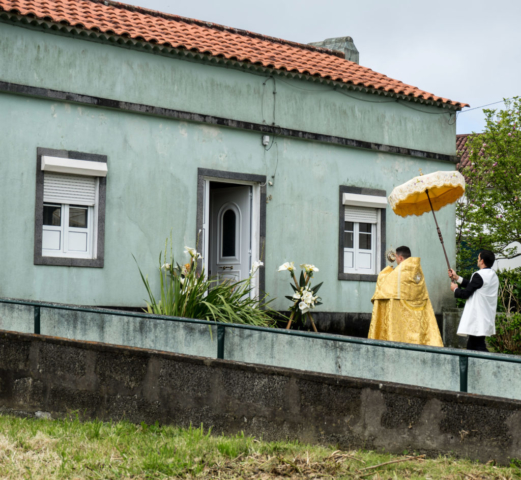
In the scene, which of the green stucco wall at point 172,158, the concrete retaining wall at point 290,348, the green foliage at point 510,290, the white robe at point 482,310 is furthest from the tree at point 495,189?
the concrete retaining wall at point 290,348

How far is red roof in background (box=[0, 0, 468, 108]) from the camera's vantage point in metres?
12.0

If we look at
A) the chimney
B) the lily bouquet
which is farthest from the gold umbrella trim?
the chimney

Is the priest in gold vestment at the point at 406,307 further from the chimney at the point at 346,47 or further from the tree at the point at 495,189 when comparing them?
the tree at the point at 495,189

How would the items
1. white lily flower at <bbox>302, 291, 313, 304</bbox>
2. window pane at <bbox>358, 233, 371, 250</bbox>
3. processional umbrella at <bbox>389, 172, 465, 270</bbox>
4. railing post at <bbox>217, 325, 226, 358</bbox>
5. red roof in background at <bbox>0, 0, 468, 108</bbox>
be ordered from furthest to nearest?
window pane at <bbox>358, 233, 371, 250</bbox> → white lily flower at <bbox>302, 291, 313, 304</bbox> → red roof in background at <bbox>0, 0, 468, 108</bbox> → processional umbrella at <bbox>389, 172, 465, 270</bbox> → railing post at <bbox>217, 325, 226, 358</bbox>

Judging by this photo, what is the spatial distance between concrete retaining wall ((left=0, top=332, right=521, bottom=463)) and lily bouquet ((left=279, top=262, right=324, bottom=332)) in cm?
525

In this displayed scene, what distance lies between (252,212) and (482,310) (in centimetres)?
460

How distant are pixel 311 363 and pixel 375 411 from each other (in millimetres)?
1513

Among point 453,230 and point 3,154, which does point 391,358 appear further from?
point 453,230

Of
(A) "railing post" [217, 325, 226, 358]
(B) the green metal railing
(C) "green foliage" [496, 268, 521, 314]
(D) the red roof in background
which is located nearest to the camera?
(B) the green metal railing

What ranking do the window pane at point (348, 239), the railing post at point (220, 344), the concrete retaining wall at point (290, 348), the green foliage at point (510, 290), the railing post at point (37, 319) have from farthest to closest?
the green foliage at point (510, 290) < the window pane at point (348, 239) < the railing post at point (37, 319) < the railing post at point (220, 344) < the concrete retaining wall at point (290, 348)

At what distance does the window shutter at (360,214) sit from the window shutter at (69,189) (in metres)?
4.90

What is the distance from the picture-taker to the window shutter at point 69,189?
1153 cm

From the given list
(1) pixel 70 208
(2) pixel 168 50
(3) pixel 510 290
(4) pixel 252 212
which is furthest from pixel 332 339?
(3) pixel 510 290

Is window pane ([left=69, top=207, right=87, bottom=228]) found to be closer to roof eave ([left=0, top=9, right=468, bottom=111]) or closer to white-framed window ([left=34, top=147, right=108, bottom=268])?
white-framed window ([left=34, top=147, right=108, bottom=268])
